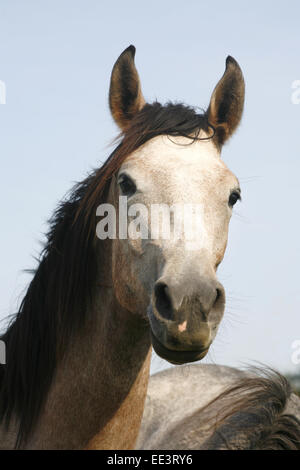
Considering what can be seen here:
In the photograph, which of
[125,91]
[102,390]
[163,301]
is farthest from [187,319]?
[125,91]

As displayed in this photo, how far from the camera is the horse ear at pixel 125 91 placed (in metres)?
3.84

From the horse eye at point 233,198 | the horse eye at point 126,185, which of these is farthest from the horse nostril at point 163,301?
the horse eye at point 233,198

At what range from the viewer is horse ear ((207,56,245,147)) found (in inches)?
158

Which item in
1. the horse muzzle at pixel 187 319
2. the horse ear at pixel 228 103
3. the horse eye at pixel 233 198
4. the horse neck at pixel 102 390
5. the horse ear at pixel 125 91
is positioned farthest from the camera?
the horse ear at pixel 228 103

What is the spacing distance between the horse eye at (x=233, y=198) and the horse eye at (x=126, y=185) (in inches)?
26.3

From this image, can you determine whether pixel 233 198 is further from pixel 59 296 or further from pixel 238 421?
pixel 238 421

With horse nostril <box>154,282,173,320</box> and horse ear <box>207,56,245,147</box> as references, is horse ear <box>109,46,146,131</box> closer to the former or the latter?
horse ear <box>207,56,245,147</box>

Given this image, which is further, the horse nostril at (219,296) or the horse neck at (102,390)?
the horse neck at (102,390)

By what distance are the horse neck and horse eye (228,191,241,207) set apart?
1.00 metres

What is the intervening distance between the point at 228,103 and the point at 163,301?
1929 mm

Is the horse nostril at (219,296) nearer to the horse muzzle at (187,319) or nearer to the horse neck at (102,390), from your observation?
the horse muzzle at (187,319)

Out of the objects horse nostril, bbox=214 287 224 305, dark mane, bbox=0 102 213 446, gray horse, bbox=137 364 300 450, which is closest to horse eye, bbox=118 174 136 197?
dark mane, bbox=0 102 213 446
